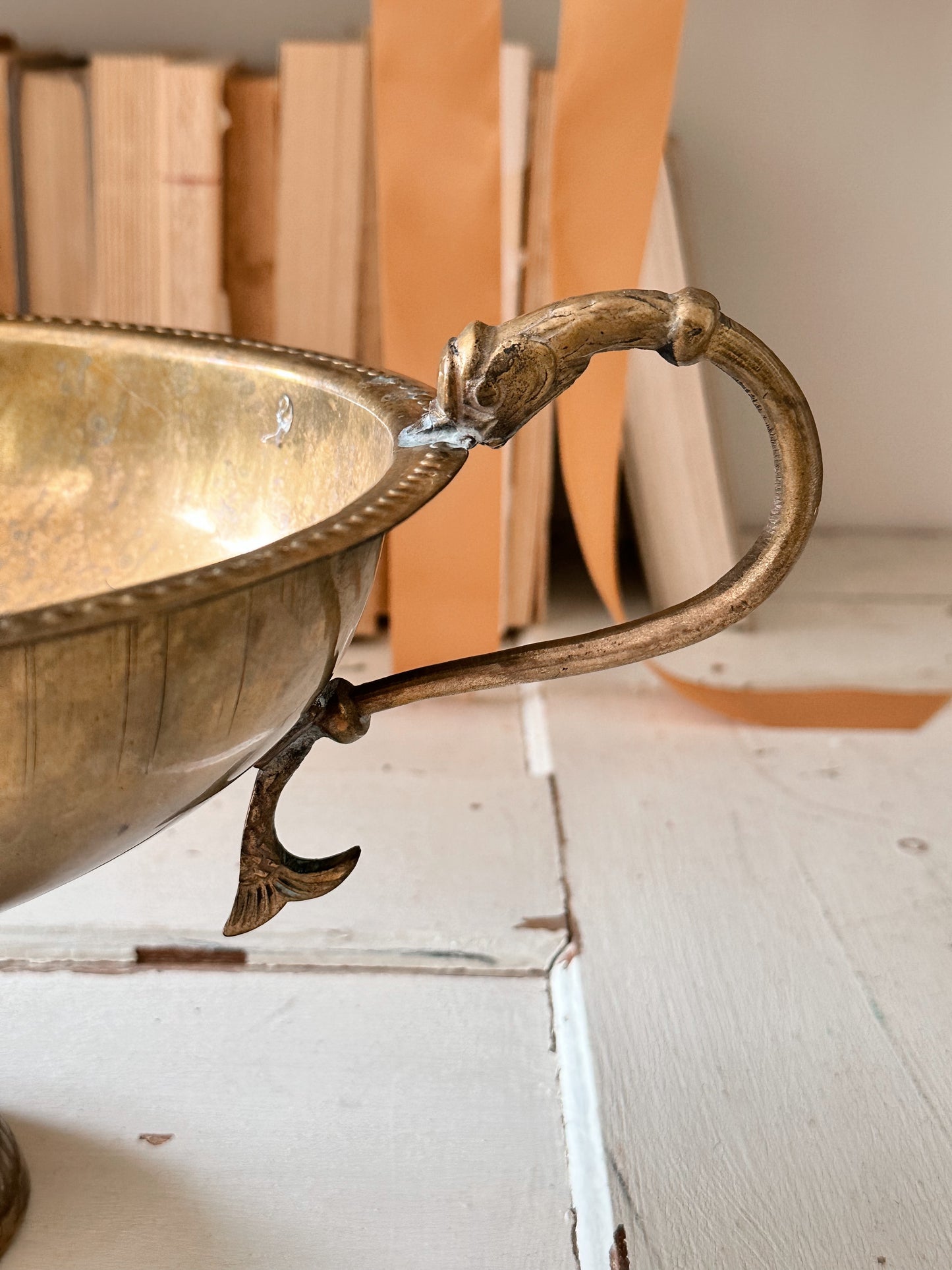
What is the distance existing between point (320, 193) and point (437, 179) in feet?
1.04

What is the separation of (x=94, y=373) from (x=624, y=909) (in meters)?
0.63

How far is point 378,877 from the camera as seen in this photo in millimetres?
1154

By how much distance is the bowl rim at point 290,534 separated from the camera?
0.43m

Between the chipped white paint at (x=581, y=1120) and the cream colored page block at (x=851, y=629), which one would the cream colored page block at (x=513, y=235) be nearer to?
the cream colored page block at (x=851, y=629)

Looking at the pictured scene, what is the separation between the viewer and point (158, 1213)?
78cm

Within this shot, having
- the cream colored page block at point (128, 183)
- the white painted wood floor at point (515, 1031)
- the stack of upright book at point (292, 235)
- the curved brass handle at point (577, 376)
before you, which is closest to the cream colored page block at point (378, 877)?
the white painted wood floor at point (515, 1031)

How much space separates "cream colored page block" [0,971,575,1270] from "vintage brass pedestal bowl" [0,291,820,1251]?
0.23 feet

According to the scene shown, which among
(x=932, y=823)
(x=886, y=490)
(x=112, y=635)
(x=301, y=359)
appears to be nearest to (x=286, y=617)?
(x=112, y=635)

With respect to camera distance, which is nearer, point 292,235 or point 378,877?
point 378,877

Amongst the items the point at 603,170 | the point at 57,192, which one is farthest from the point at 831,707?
the point at 57,192

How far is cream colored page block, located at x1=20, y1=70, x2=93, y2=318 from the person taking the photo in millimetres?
1555

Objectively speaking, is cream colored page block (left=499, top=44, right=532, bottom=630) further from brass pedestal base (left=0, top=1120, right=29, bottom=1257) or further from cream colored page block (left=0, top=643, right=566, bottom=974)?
brass pedestal base (left=0, top=1120, right=29, bottom=1257)

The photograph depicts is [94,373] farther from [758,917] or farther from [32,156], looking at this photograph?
[32,156]

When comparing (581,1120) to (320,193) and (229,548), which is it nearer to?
(229,548)
